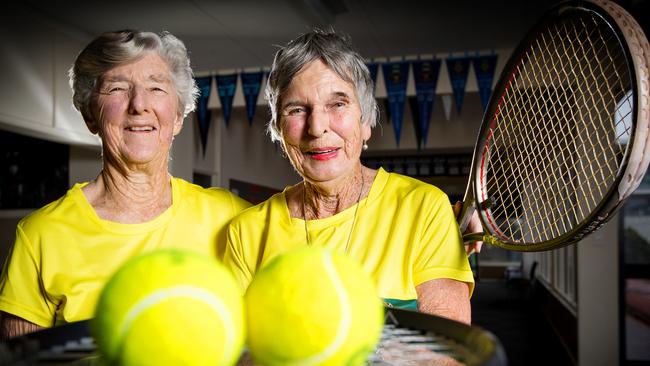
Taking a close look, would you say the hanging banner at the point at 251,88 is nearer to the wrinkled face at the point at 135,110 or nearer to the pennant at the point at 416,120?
the pennant at the point at 416,120

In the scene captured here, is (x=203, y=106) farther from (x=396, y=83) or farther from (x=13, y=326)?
(x=13, y=326)

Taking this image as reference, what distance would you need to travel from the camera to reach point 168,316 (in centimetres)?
44

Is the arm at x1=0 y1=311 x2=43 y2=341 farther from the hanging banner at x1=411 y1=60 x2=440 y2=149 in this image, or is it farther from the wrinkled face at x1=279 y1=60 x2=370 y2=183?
the hanging banner at x1=411 y1=60 x2=440 y2=149

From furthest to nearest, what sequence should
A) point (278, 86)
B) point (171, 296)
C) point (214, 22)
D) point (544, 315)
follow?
1. point (544, 315)
2. point (214, 22)
3. point (278, 86)
4. point (171, 296)

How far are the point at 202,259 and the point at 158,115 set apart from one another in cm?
83

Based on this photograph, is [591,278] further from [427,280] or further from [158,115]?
[158,115]

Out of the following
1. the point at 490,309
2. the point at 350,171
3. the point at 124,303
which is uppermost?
the point at 350,171

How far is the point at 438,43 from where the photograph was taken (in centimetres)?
446

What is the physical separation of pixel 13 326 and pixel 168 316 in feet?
2.98

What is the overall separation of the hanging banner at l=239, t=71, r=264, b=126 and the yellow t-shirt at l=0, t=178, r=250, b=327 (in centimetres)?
392

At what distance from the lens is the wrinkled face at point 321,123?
1139 mm

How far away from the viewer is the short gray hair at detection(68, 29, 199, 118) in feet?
4.02

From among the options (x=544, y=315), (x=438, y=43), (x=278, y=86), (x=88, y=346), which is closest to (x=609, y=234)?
(x=438, y=43)

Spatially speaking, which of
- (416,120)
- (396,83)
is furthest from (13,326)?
(416,120)
